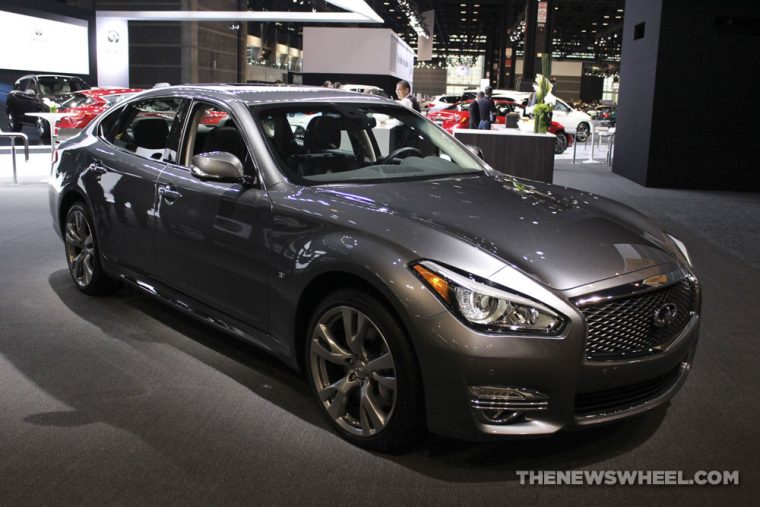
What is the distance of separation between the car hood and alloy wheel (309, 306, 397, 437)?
424mm

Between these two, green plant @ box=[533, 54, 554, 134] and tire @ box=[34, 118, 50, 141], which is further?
tire @ box=[34, 118, 50, 141]

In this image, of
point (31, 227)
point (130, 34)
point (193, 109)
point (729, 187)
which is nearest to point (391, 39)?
point (130, 34)

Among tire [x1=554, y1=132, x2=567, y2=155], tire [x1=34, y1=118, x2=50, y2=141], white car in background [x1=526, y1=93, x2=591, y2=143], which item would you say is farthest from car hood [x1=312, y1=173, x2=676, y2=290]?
white car in background [x1=526, y1=93, x2=591, y2=143]

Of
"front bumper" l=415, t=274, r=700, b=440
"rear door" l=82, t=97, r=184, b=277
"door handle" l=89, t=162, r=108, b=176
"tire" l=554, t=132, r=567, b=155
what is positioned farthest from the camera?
"tire" l=554, t=132, r=567, b=155

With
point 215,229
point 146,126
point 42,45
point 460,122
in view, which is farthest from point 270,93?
point 42,45

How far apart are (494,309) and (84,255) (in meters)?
3.42

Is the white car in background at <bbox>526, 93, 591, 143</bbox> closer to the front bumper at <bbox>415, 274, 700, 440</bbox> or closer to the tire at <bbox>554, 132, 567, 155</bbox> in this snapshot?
the tire at <bbox>554, 132, 567, 155</bbox>

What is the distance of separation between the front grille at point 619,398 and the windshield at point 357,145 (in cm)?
148

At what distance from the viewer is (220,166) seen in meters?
3.56

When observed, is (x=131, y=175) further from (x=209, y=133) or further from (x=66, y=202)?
(x=66, y=202)

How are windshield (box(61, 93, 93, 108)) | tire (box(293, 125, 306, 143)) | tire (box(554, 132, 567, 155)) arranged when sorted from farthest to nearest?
tire (box(554, 132, 567, 155)), windshield (box(61, 93, 93, 108)), tire (box(293, 125, 306, 143))

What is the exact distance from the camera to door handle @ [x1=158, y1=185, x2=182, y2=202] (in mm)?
4004

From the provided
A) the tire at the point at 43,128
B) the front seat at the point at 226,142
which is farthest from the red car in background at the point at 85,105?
the front seat at the point at 226,142

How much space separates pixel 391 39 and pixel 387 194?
3518cm
